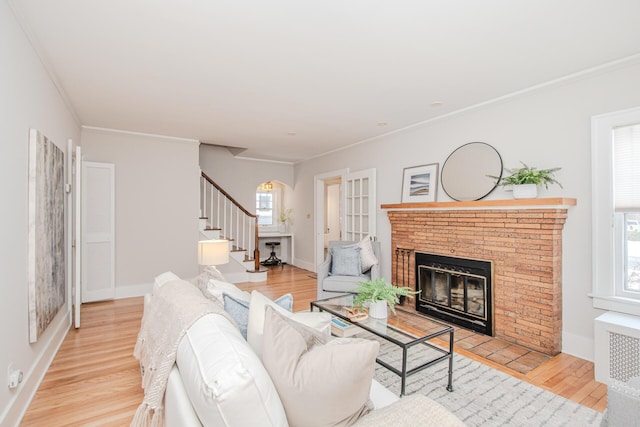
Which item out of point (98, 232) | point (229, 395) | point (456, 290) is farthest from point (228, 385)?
point (98, 232)

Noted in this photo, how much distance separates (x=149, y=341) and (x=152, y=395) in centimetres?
69

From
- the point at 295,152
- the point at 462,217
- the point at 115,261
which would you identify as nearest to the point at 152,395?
the point at 462,217

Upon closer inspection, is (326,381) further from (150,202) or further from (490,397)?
(150,202)

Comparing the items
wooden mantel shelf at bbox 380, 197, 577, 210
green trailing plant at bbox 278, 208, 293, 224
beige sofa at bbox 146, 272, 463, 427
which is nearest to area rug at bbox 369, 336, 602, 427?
beige sofa at bbox 146, 272, 463, 427

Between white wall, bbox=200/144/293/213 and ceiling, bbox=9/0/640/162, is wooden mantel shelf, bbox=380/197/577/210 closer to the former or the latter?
ceiling, bbox=9/0/640/162

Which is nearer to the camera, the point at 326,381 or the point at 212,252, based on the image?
the point at 326,381

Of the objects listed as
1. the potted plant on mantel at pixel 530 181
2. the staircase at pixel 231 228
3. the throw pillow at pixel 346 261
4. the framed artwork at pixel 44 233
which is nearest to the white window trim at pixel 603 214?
the potted plant on mantel at pixel 530 181

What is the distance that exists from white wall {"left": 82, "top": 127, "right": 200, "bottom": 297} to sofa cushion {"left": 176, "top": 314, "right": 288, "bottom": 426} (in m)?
4.39

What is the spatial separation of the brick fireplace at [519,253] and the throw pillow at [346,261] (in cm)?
110

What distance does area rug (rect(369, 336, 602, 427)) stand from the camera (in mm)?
2026

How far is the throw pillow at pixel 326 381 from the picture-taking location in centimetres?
101

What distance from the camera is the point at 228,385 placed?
3.11 ft

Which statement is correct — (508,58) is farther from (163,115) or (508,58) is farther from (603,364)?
(163,115)

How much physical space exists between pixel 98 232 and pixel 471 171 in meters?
5.07
